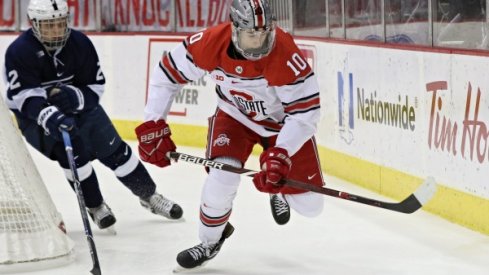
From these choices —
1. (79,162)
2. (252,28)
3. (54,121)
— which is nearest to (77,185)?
(54,121)

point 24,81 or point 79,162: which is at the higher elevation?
point 24,81

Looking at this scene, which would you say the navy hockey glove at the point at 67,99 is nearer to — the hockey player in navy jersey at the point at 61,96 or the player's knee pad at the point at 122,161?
the hockey player in navy jersey at the point at 61,96

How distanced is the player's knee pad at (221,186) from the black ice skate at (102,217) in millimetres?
1029

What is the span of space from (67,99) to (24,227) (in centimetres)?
77

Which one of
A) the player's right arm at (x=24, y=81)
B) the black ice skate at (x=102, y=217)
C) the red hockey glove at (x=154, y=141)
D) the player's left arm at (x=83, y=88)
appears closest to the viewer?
the red hockey glove at (x=154, y=141)

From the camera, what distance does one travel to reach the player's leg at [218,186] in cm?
419

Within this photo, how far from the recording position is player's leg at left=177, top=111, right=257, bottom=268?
13.8 feet

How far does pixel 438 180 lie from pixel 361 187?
99cm

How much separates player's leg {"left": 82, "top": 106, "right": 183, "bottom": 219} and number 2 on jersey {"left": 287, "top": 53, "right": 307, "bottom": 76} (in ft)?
4.78

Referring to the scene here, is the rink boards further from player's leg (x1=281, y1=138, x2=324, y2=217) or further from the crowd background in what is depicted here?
player's leg (x1=281, y1=138, x2=324, y2=217)

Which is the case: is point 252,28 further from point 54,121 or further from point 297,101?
point 54,121

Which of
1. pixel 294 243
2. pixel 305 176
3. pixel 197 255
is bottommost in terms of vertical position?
pixel 294 243

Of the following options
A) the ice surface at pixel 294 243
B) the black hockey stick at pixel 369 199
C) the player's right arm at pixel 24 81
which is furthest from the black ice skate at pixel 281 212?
the player's right arm at pixel 24 81

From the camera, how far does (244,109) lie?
168 inches
